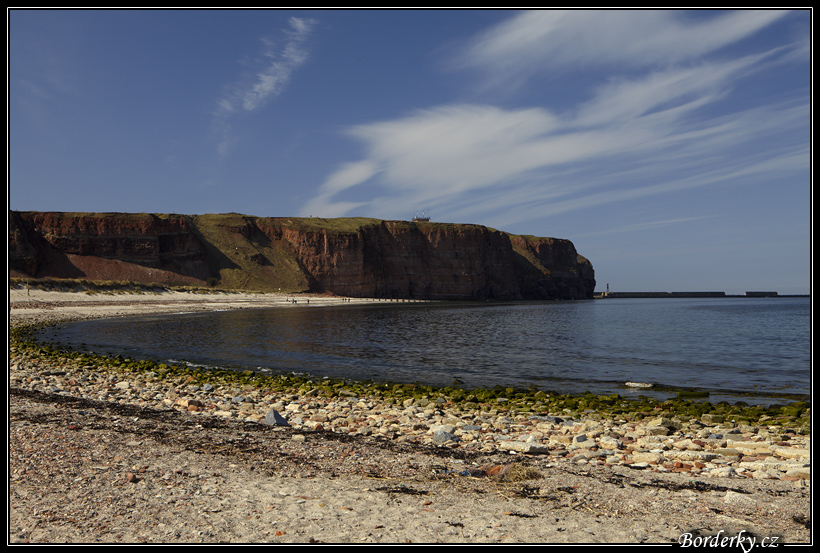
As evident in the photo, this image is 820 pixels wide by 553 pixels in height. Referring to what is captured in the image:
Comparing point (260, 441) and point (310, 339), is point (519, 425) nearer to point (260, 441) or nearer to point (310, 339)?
point (260, 441)

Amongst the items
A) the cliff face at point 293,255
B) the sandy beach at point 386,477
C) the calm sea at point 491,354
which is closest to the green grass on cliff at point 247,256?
the cliff face at point 293,255

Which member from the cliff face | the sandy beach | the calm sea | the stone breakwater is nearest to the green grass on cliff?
the cliff face

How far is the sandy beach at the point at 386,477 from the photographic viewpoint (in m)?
5.09

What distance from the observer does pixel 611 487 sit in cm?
673

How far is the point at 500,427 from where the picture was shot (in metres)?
11.2

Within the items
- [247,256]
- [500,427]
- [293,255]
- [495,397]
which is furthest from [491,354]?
[293,255]

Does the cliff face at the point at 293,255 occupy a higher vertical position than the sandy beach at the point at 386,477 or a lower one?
higher

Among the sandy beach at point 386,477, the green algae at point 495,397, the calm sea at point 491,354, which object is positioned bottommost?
the calm sea at point 491,354

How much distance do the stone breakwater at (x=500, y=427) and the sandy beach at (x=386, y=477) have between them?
0.06 metres

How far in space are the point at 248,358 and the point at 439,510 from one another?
2074cm

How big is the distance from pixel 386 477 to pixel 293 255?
A: 439 feet

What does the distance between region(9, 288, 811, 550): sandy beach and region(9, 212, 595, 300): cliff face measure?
10350cm

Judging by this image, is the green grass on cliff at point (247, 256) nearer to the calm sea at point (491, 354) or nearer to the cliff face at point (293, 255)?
Result: the cliff face at point (293, 255)

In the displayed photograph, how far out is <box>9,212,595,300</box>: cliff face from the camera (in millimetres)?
106125
